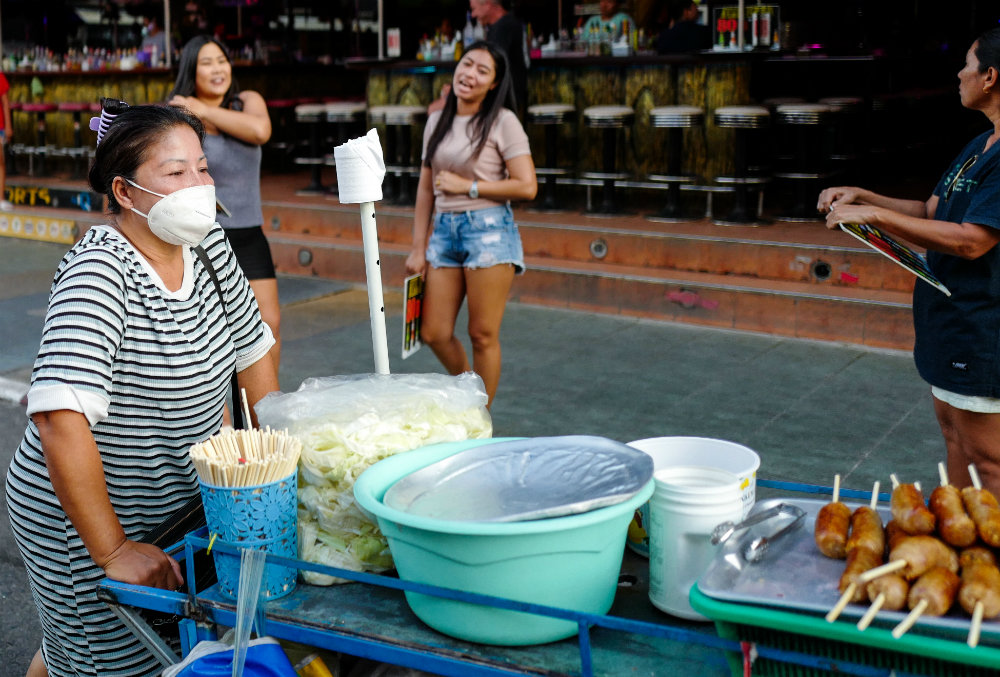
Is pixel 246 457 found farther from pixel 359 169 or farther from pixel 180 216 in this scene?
pixel 359 169

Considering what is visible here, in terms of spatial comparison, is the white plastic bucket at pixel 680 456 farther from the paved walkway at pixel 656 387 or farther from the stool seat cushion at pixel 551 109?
the stool seat cushion at pixel 551 109

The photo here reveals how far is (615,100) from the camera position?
31.0 feet

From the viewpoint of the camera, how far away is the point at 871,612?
4.89 feet

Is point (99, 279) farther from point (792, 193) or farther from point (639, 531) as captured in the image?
point (792, 193)

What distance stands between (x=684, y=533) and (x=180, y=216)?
4.24 feet

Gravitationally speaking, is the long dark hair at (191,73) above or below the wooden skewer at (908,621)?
above

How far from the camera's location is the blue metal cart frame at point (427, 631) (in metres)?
1.65

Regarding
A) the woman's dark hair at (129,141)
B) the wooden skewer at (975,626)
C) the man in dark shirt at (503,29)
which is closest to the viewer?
the wooden skewer at (975,626)

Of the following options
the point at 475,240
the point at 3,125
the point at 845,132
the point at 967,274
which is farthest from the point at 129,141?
the point at 3,125

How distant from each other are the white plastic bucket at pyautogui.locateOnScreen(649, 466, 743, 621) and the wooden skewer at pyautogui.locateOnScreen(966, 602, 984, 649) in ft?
1.66

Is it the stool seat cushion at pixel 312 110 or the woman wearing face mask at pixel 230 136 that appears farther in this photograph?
the stool seat cushion at pixel 312 110

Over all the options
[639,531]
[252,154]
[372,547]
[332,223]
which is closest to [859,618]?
[639,531]

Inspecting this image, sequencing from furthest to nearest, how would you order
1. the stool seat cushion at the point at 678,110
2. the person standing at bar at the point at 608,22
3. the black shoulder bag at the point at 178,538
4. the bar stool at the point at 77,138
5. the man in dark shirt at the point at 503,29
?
the bar stool at the point at 77,138, the person standing at bar at the point at 608,22, the stool seat cushion at the point at 678,110, the man in dark shirt at the point at 503,29, the black shoulder bag at the point at 178,538

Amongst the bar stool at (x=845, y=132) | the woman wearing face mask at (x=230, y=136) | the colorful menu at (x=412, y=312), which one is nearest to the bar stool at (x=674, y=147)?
the bar stool at (x=845, y=132)
